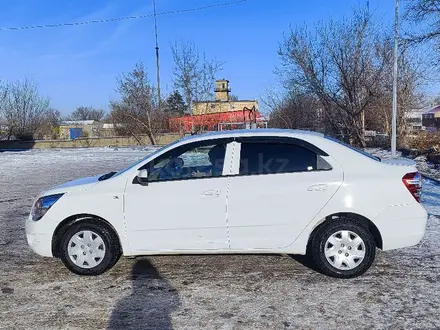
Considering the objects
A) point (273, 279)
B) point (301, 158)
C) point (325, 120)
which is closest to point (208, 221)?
point (273, 279)

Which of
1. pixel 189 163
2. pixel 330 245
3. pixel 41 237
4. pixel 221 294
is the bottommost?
pixel 221 294

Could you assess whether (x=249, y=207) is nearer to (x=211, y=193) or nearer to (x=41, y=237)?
(x=211, y=193)

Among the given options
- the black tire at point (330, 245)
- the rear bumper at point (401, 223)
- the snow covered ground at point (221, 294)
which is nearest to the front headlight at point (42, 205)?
the snow covered ground at point (221, 294)

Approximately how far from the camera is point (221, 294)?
4078mm

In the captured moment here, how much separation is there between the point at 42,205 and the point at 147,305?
1.86m

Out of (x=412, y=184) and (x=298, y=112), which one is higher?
(x=298, y=112)

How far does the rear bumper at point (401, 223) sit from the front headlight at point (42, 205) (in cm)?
371

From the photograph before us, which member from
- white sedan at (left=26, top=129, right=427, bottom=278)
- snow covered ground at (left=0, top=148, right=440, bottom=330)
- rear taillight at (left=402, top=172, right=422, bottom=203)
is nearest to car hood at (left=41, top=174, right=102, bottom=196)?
white sedan at (left=26, top=129, right=427, bottom=278)

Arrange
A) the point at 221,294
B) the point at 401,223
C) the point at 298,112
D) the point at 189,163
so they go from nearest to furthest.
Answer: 1. the point at 221,294
2. the point at 401,223
3. the point at 189,163
4. the point at 298,112

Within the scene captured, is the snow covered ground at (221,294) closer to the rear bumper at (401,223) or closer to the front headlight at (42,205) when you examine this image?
the rear bumper at (401,223)

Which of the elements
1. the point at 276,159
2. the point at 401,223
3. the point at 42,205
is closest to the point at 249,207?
the point at 276,159

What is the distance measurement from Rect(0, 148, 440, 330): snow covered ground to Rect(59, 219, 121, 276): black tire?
10cm

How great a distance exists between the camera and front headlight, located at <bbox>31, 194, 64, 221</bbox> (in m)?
4.63

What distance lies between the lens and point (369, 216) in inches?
170
